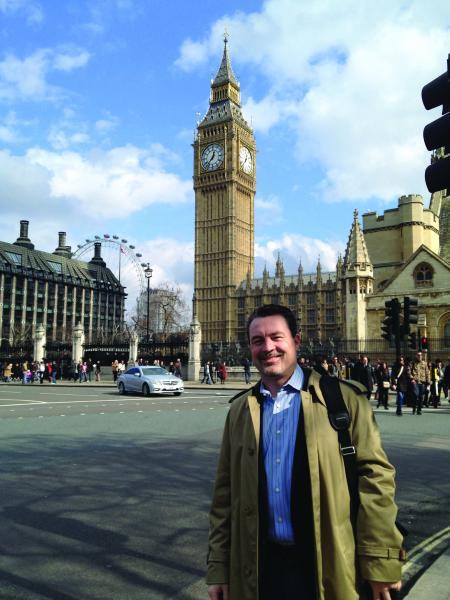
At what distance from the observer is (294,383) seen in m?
2.42

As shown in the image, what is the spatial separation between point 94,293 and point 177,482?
110 metres

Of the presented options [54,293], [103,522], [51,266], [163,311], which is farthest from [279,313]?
[51,266]

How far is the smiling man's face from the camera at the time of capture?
2.43 meters

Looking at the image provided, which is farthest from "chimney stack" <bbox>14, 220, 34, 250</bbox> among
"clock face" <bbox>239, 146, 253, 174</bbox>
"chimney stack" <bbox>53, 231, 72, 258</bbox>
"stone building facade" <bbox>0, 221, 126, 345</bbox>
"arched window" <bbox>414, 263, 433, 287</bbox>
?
"arched window" <bbox>414, 263, 433, 287</bbox>

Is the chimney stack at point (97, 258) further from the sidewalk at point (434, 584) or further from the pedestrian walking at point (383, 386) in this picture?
the sidewalk at point (434, 584)

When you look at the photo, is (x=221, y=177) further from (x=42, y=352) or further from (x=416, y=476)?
(x=416, y=476)

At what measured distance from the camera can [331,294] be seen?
3194 inches

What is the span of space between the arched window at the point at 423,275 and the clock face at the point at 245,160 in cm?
6063

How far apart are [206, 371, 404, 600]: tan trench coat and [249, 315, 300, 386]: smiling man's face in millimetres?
127

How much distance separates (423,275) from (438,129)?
33.3m

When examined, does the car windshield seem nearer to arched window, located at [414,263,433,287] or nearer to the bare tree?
arched window, located at [414,263,433,287]

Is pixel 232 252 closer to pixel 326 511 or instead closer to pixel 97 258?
pixel 97 258

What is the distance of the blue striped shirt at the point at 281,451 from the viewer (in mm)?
2252

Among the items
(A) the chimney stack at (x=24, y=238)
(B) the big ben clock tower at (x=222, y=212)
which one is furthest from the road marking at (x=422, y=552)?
(A) the chimney stack at (x=24, y=238)
